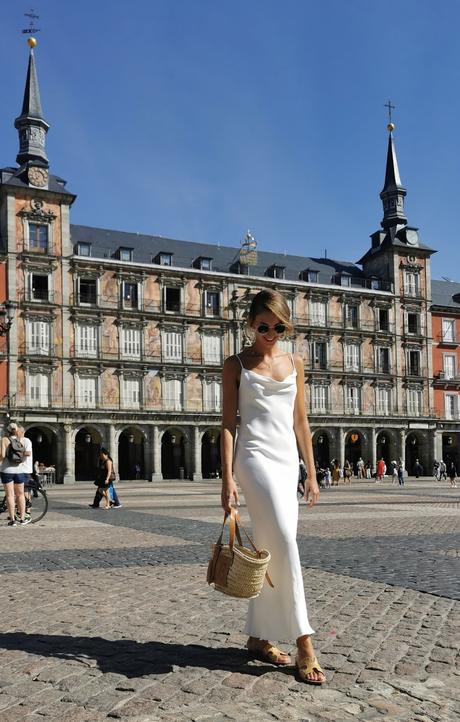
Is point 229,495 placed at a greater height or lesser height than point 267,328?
lesser

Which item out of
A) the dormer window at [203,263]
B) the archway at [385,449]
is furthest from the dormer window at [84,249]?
the archway at [385,449]

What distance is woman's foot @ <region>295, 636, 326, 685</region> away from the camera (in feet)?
12.2

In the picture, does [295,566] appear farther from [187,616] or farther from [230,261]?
[230,261]

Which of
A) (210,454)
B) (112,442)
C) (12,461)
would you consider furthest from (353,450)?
(12,461)

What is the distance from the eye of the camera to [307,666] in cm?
376

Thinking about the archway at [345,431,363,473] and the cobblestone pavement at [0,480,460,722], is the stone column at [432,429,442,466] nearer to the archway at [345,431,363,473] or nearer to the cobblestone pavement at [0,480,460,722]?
the archway at [345,431,363,473]

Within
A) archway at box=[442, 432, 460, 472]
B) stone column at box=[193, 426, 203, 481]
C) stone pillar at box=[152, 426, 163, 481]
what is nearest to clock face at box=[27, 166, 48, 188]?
stone pillar at box=[152, 426, 163, 481]

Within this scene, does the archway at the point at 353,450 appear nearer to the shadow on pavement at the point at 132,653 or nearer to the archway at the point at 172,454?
the archway at the point at 172,454

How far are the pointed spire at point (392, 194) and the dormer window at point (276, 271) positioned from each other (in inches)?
467

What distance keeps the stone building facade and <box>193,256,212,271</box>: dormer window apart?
99 millimetres

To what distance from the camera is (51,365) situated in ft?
147

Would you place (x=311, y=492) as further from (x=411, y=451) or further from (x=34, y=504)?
(x=411, y=451)

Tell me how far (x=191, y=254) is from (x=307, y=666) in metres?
50.6

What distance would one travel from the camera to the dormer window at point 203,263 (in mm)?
51750
